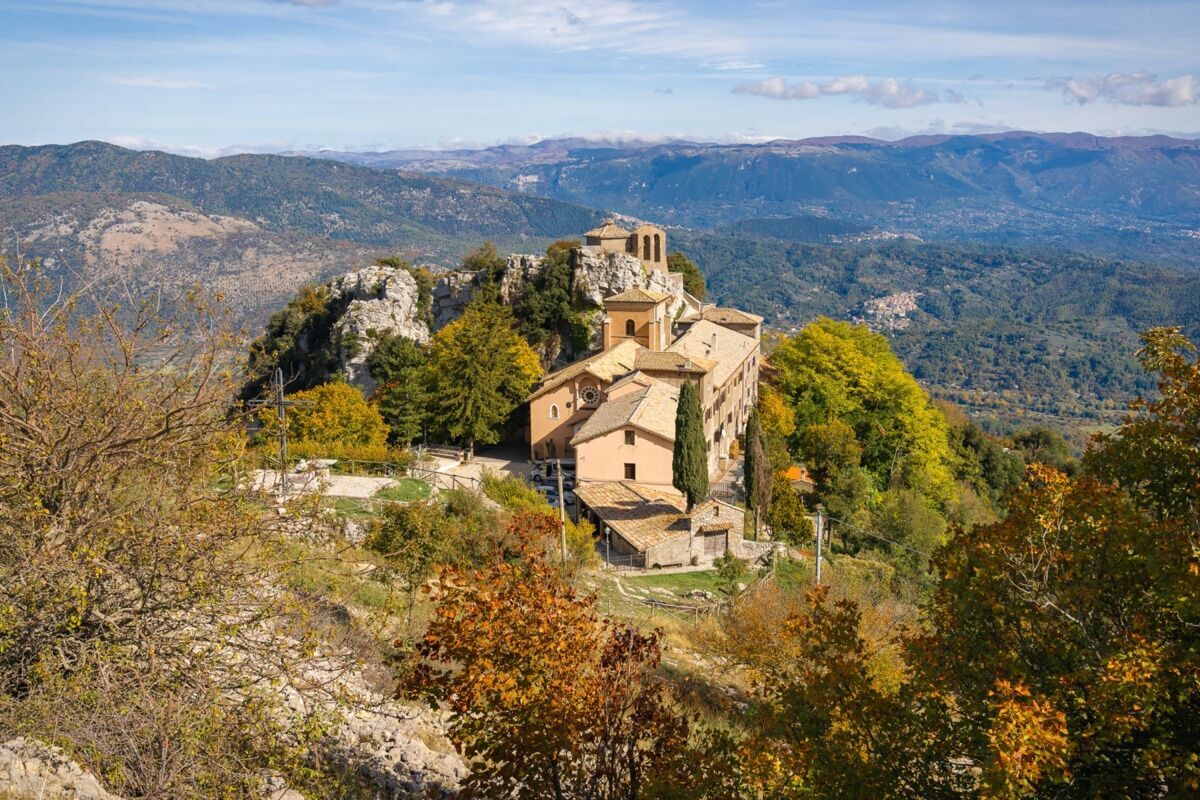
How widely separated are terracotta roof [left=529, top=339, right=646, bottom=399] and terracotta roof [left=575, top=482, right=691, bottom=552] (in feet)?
24.9

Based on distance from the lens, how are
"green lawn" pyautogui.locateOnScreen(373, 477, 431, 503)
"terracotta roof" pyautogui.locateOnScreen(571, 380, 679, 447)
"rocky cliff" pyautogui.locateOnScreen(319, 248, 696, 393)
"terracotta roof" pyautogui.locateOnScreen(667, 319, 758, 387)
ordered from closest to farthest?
"green lawn" pyautogui.locateOnScreen(373, 477, 431, 503), "terracotta roof" pyautogui.locateOnScreen(571, 380, 679, 447), "terracotta roof" pyautogui.locateOnScreen(667, 319, 758, 387), "rocky cliff" pyautogui.locateOnScreen(319, 248, 696, 393)

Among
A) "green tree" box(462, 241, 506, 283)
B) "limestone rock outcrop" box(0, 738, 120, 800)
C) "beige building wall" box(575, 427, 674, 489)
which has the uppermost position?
"green tree" box(462, 241, 506, 283)

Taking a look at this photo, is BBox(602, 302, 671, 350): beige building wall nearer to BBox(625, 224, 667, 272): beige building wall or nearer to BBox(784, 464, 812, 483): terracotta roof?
BBox(625, 224, 667, 272): beige building wall

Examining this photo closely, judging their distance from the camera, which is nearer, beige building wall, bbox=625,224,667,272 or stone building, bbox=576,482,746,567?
stone building, bbox=576,482,746,567

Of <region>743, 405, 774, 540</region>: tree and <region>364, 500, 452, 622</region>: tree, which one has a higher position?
<region>364, 500, 452, 622</region>: tree

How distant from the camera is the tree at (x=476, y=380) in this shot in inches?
1617

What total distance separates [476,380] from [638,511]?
12.2 meters

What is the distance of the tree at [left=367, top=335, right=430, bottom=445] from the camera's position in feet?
137

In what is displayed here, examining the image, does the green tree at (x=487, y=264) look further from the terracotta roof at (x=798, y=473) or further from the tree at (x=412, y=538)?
the tree at (x=412, y=538)

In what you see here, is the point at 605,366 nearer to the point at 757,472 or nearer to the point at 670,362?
the point at 670,362

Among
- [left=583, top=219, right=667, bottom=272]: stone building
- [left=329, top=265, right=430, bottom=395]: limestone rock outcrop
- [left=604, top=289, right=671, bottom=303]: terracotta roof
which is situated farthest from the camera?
[left=583, top=219, right=667, bottom=272]: stone building

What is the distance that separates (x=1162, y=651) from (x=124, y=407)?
403 inches

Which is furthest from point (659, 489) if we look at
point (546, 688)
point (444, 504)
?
point (546, 688)

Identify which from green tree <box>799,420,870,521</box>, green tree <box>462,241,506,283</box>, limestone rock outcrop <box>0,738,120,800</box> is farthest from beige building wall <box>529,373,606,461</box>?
limestone rock outcrop <box>0,738,120,800</box>
